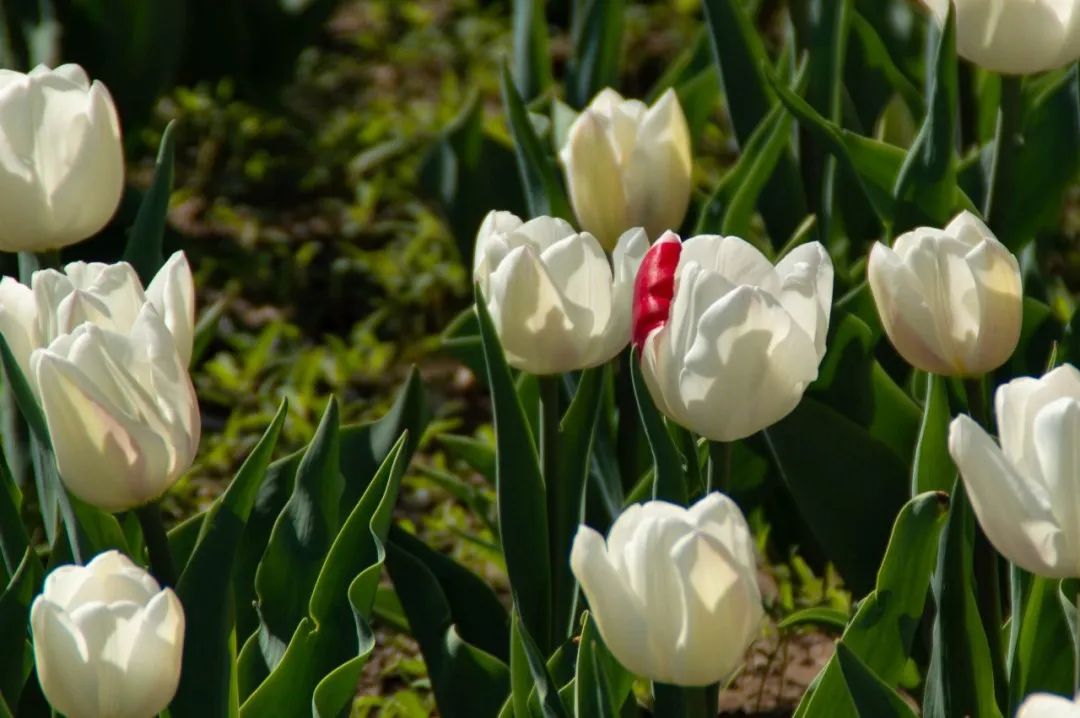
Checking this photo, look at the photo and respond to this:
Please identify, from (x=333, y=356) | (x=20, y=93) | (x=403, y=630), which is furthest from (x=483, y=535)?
(x=20, y=93)

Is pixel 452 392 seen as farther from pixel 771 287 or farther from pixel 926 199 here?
pixel 771 287

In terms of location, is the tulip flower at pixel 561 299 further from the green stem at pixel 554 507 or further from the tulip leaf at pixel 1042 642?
the tulip leaf at pixel 1042 642

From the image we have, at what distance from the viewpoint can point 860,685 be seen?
1.10 m

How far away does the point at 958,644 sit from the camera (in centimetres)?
122

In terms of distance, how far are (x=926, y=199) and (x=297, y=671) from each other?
79cm

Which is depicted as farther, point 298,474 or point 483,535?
point 483,535

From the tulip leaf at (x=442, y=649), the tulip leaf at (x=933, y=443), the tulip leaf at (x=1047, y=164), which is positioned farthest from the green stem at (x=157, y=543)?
the tulip leaf at (x=1047, y=164)

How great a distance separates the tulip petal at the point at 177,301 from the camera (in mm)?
1264

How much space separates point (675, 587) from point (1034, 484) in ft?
0.73

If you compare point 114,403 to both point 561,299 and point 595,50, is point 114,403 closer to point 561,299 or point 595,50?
point 561,299

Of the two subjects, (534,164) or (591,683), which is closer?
(591,683)

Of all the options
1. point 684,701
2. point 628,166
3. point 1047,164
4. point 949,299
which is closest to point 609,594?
point 684,701

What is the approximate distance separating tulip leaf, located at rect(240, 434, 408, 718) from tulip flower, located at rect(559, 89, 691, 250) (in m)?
0.40

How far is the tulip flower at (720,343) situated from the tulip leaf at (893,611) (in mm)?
133
